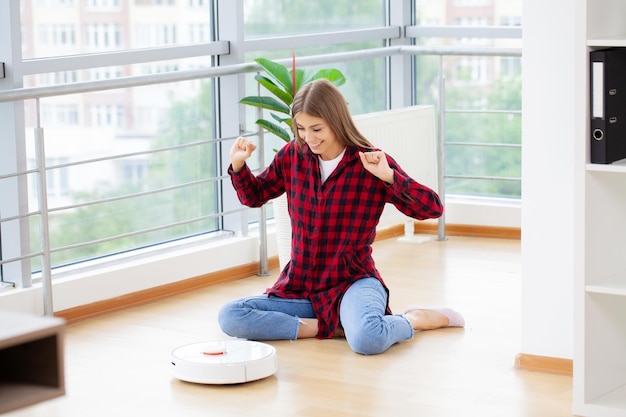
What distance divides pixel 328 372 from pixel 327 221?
0.51 meters

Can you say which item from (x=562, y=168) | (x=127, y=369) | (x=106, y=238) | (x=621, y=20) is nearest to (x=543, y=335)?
(x=562, y=168)

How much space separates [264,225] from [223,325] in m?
0.97

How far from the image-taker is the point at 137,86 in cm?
403

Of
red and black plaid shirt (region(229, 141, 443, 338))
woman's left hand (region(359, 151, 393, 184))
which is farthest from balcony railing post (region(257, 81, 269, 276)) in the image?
woman's left hand (region(359, 151, 393, 184))

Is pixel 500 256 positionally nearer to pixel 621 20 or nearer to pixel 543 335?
pixel 543 335

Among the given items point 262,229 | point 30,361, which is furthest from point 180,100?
→ point 30,361

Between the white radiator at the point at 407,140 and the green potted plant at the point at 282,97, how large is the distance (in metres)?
0.49

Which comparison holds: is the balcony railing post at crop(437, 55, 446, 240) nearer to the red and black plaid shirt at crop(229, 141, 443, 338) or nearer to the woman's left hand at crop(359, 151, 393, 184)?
the red and black plaid shirt at crop(229, 141, 443, 338)

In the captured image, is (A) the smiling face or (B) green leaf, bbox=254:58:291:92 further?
(B) green leaf, bbox=254:58:291:92

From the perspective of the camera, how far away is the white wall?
118 inches

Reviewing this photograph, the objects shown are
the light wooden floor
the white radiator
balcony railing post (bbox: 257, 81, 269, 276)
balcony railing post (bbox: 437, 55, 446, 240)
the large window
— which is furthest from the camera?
balcony railing post (bbox: 437, 55, 446, 240)

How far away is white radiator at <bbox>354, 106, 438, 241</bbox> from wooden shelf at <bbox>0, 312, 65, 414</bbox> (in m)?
3.13

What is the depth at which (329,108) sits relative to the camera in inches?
132

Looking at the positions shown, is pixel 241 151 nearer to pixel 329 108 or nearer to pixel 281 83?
pixel 329 108
